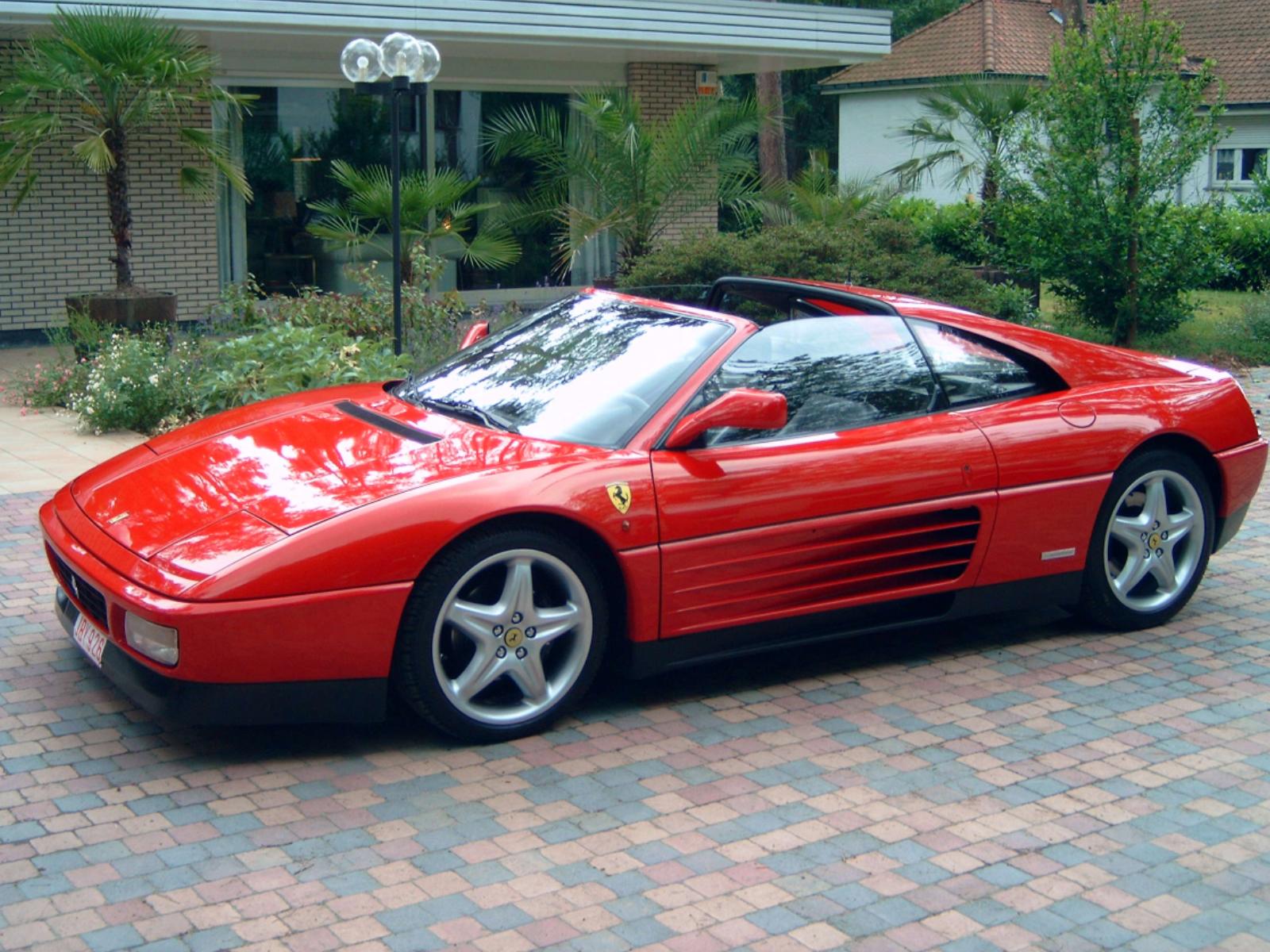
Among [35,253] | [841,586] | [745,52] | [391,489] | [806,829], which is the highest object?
[745,52]

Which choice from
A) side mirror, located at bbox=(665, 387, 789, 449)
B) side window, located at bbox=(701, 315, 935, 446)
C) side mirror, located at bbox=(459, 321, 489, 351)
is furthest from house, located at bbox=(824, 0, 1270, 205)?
side mirror, located at bbox=(665, 387, 789, 449)

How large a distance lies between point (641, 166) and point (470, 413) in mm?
10711

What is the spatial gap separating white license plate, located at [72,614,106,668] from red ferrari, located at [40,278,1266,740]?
0.06 ft

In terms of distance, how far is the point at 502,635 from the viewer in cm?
460

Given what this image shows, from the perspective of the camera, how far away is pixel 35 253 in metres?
15.3

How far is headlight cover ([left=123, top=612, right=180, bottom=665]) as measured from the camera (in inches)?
167

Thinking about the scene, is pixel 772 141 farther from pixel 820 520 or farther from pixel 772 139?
pixel 820 520

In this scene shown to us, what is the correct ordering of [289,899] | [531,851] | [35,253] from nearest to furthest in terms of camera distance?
[289,899], [531,851], [35,253]

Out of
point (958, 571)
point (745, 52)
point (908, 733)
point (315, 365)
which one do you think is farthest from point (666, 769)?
point (745, 52)

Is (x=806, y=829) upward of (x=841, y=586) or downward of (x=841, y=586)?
downward

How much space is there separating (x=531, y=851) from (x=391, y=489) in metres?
1.26

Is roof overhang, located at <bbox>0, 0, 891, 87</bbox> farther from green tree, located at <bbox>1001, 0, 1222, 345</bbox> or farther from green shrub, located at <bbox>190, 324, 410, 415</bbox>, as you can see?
green shrub, located at <bbox>190, 324, 410, 415</bbox>

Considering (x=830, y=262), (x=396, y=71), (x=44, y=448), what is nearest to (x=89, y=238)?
(x=396, y=71)

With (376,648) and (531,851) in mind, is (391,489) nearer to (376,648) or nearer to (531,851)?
(376,648)
